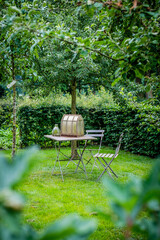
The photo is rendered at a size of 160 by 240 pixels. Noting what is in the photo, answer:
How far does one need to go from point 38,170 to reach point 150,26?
16.8 feet

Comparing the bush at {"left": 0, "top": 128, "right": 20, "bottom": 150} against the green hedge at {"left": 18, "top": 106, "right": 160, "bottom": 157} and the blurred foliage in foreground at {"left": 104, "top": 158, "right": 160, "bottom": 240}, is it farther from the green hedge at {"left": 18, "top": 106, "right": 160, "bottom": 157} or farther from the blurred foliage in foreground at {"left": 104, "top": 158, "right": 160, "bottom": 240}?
the blurred foliage in foreground at {"left": 104, "top": 158, "right": 160, "bottom": 240}

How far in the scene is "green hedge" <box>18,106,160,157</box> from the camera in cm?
880

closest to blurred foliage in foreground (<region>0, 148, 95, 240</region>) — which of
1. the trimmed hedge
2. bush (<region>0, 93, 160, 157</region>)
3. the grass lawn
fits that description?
the grass lawn

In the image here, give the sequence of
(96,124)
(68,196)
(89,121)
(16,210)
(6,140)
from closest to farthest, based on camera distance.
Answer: (16,210) < (68,196) < (6,140) < (89,121) < (96,124)

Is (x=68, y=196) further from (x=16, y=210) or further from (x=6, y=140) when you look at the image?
(x=6, y=140)

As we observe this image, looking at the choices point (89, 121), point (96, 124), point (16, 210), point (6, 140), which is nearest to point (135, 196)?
point (16, 210)

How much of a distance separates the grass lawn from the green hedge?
5.39 feet

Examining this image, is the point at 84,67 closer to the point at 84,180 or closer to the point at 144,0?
the point at 84,180

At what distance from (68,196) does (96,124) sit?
6.81 m

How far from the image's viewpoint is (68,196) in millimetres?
4520

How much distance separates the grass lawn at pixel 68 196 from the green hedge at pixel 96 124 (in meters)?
1.64

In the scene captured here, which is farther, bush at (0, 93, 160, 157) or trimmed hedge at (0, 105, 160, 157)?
bush at (0, 93, 160, 157)

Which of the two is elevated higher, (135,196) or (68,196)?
(135,196)

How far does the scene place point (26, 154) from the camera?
0.50 metres
